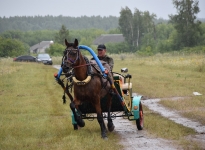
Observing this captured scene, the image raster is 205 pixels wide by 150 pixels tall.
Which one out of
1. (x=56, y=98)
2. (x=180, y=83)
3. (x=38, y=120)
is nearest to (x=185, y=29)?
(x=180, y=83)

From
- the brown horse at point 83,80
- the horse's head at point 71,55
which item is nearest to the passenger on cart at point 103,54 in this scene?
the brown horse at point 83,80

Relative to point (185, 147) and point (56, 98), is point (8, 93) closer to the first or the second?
point (56, 98)

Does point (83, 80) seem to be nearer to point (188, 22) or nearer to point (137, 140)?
point (137, 140)

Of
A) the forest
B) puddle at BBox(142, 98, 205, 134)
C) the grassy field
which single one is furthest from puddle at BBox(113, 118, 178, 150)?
the forest

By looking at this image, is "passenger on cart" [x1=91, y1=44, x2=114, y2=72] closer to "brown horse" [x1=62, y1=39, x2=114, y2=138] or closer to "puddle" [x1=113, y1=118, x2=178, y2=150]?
"brown horse" [x1=62, y1=39, x2=114, y2=138]

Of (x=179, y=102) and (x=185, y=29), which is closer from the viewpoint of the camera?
(x=179, y=102)

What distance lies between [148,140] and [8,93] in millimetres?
13274

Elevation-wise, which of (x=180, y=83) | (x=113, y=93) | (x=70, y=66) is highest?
(x=70, y=66)

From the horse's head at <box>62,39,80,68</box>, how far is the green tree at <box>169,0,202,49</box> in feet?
218

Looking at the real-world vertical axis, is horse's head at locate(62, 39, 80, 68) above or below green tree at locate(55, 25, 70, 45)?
above

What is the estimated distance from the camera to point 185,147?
9438 mm

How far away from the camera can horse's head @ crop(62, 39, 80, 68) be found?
10.0m

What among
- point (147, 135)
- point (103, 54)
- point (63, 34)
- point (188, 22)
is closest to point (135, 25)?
point (63, 34)

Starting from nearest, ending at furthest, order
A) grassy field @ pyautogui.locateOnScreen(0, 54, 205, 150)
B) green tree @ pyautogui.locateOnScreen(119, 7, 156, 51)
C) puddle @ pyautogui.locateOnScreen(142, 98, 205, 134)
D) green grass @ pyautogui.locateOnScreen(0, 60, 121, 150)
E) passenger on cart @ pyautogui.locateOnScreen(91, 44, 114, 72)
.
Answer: green grass @ pyautogui.locateOnScreen(0, 60, 121, 150), grassy field @ pyautogui.locateOnScreen(0, 54, 205, 150), puddle @ pyautogui.locateOnScreen(142, 98, 205, 134), passenger on cart @ pyautogui.locateOnScreen(91, 44, 114, 72), green tree @ pyautogui.locateOnScreen(119, 7, 156, 51)
